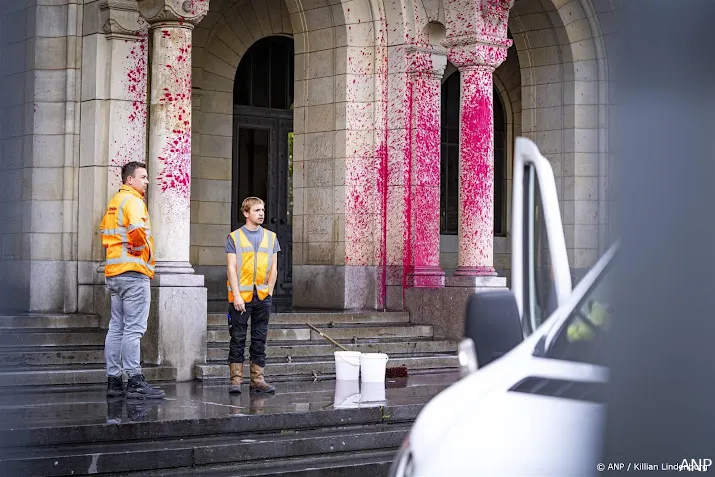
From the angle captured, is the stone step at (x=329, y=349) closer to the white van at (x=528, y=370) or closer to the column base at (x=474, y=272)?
the column base at (x=474, y=272)

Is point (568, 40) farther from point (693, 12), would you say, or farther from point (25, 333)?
point (693, 12)

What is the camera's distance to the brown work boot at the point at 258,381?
1077 centimetres

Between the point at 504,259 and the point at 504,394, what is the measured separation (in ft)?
57.9

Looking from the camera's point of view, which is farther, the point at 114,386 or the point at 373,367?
the point at 373,367

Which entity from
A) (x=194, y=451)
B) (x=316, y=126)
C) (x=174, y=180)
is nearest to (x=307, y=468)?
(x=194, y=451)

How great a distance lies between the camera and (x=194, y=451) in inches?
332

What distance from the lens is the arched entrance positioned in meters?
18.4

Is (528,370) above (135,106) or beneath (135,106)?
beneath

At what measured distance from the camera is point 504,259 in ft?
67.5

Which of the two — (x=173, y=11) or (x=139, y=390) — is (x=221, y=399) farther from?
(x=173, y=11)

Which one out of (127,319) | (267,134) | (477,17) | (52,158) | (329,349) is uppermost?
(477,17)

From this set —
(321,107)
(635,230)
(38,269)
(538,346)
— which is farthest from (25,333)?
(635,230)

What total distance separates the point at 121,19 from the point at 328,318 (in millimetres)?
4170

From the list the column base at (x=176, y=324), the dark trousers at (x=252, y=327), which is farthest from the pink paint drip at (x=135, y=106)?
the dark trousers at (x=252, y=327)
